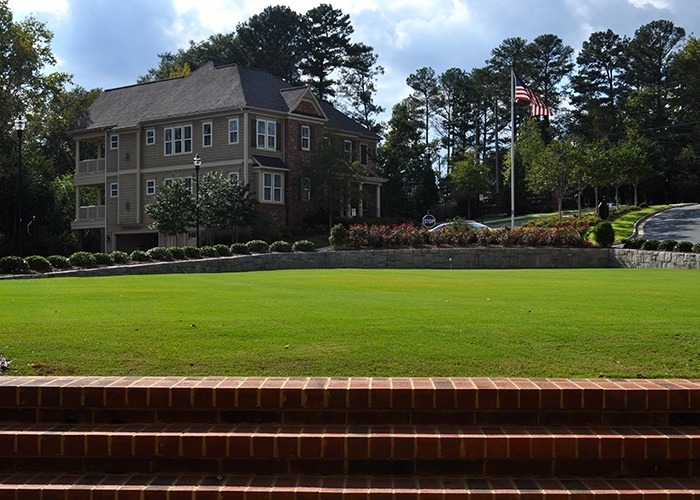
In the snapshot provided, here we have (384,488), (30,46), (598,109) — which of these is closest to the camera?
(384,488)

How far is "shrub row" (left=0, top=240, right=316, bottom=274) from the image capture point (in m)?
24.3

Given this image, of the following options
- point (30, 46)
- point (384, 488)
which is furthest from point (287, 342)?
point (30, 46)

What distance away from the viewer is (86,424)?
5.39 meters

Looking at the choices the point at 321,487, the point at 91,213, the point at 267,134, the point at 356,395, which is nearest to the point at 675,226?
the point at 267,134

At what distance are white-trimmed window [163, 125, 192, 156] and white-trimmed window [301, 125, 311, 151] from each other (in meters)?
6.58

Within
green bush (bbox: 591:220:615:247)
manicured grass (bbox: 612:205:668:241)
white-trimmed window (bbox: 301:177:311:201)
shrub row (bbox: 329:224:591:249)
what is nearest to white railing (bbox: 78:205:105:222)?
white-trimmed window (bbox: 301:177:311:201)

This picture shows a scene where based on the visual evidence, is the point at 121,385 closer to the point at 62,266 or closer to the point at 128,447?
the point at 128,447

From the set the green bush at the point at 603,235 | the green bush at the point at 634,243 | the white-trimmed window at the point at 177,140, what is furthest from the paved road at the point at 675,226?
the white-trimmed window at the point at 177,140

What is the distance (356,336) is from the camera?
720 cm

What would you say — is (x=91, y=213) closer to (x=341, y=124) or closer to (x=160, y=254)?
(x=341, y=124)

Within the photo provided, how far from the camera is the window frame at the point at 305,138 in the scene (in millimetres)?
46378

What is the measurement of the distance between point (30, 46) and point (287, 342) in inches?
1997

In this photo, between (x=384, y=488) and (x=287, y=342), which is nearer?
(x=384, y=488)

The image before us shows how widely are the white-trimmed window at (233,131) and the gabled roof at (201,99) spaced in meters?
0.81
